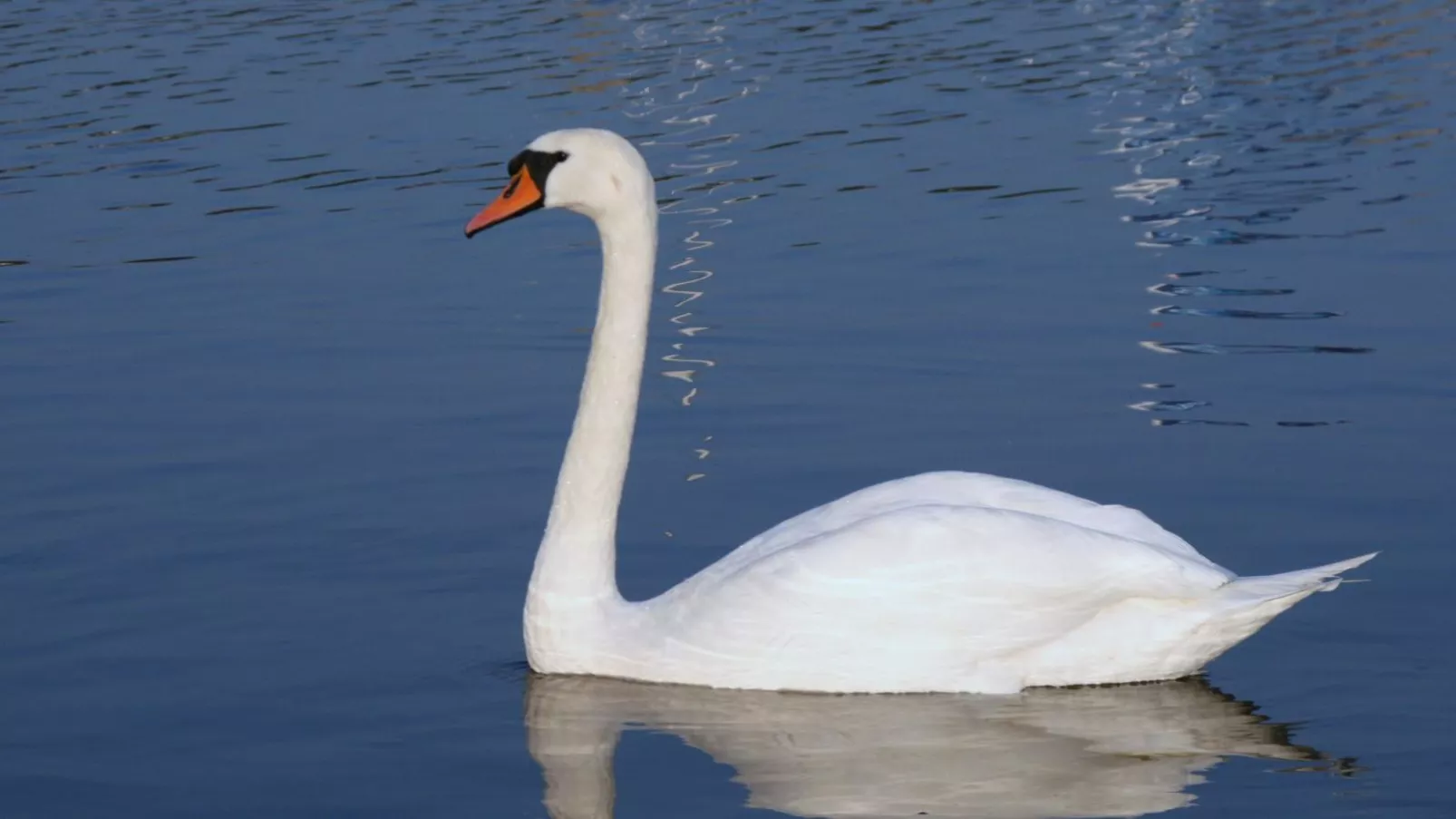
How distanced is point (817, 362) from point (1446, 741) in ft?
15.7

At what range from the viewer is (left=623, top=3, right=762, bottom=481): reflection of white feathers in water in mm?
11555

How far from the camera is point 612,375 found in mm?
7027

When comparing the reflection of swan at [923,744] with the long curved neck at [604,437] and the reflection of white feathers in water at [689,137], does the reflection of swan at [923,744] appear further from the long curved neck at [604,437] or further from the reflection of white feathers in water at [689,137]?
the reflection of white feathers in water at [689,137]

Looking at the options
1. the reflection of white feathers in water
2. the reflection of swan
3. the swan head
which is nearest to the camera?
the reflection of swan

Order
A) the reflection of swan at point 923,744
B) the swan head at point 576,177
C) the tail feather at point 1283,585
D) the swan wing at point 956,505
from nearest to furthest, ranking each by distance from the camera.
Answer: the reflection of swan at point 923,744
the tail feather at point 1283,585
the swan wing at point 956,505
the swan head at point 576,177

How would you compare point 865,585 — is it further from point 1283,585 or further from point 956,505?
point 1283,585

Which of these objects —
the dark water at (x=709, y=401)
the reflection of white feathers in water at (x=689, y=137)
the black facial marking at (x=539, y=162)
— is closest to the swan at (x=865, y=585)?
the black facial marking at (x=539, y=162)

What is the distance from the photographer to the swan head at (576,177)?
6852 millimetres

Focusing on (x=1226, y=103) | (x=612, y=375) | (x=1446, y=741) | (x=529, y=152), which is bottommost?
(x=1226, y=103)

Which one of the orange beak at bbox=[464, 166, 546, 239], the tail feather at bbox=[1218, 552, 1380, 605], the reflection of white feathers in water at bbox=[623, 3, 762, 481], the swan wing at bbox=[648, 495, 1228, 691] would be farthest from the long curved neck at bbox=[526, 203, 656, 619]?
the reflection of white feathers in water at bbox=[623, 3, 762, 481]

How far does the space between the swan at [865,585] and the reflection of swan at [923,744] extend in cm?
6

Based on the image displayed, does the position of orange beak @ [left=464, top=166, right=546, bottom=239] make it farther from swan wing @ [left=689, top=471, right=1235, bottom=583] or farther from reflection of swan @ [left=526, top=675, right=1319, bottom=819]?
reflection of swan @ [left=526, top=675, right=1319, bottom=819]

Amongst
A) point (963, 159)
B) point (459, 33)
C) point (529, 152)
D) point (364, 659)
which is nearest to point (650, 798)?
point (364, 659)

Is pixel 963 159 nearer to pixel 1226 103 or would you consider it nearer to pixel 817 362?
pixel 1226 103
